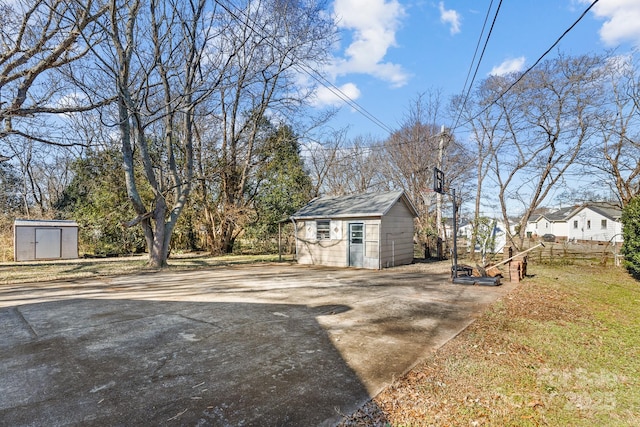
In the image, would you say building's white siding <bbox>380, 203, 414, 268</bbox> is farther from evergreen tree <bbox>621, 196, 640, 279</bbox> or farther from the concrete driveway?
evergreen tree <bbox>621, 196, 640, 279</bbox>

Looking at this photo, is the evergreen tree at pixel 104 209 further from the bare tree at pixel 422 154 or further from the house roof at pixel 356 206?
the bare tree at pixel 422 154

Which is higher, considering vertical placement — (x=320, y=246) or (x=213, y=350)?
(x=320, y=246)

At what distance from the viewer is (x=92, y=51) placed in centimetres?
1028

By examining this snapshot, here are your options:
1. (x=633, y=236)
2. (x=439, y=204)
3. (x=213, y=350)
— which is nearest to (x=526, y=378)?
(x=213, y=350)

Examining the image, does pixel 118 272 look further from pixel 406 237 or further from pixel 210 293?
pixel 406 237

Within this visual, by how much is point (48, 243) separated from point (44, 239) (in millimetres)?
249

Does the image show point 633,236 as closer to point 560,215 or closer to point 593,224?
point 593,224

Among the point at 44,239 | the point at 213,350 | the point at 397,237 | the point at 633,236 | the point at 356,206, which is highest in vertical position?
the point at 356,206

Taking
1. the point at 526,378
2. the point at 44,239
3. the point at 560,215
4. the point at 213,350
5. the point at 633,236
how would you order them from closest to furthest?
the point at 526,378 < the point at 213,350 < the point at 633,236 < the point at 44,239 < the point at 560,215

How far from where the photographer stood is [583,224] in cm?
3822

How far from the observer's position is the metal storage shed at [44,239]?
1521 centimetres

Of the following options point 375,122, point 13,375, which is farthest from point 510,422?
point 375,122

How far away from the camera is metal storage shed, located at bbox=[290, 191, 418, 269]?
1191 cm

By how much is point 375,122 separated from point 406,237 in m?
6.84
